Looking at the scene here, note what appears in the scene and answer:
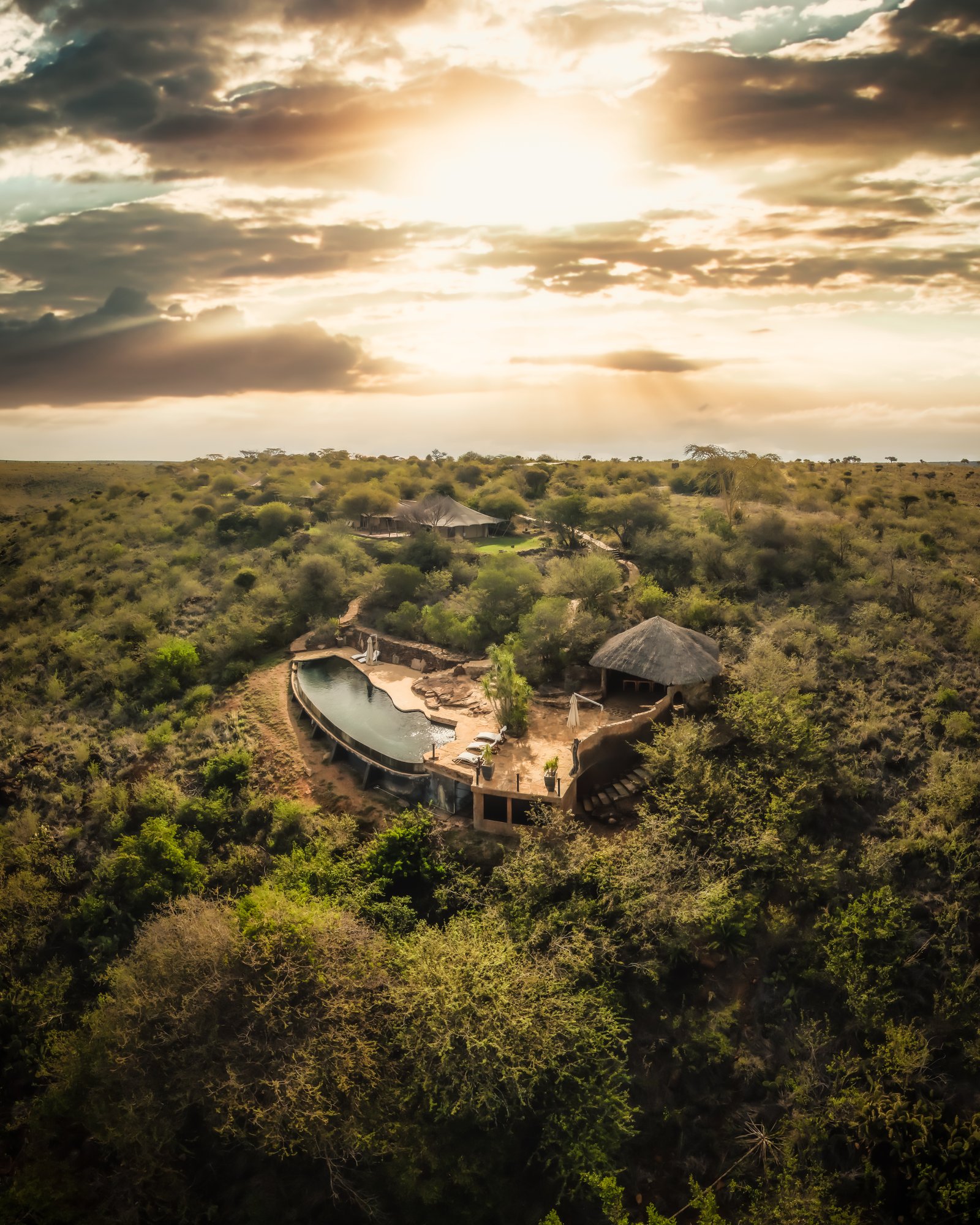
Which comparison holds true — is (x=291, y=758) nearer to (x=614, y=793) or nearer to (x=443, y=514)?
(x=614, y=793)

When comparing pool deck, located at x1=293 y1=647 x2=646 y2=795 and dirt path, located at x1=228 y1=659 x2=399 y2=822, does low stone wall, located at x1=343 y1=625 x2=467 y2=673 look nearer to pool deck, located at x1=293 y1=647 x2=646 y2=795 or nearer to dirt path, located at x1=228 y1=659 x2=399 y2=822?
pool deck, located at x1=293 y1=647 x2=646 y2=795

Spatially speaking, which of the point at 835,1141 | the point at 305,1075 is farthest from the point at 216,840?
the point at 835,1141

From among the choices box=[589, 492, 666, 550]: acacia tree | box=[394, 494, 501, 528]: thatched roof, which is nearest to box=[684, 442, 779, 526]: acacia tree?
box=[589, 492, 666, 550]: acacia tree

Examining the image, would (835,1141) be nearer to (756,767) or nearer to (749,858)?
(749,858)

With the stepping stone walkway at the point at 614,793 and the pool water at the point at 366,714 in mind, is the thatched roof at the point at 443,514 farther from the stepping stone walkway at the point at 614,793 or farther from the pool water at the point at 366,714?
the stepping stone walkway at the point at 614,793

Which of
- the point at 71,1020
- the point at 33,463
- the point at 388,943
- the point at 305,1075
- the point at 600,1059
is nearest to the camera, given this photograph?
the point at 305,1075

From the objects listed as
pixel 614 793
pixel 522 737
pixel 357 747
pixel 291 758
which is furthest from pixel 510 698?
pixel 291 758
